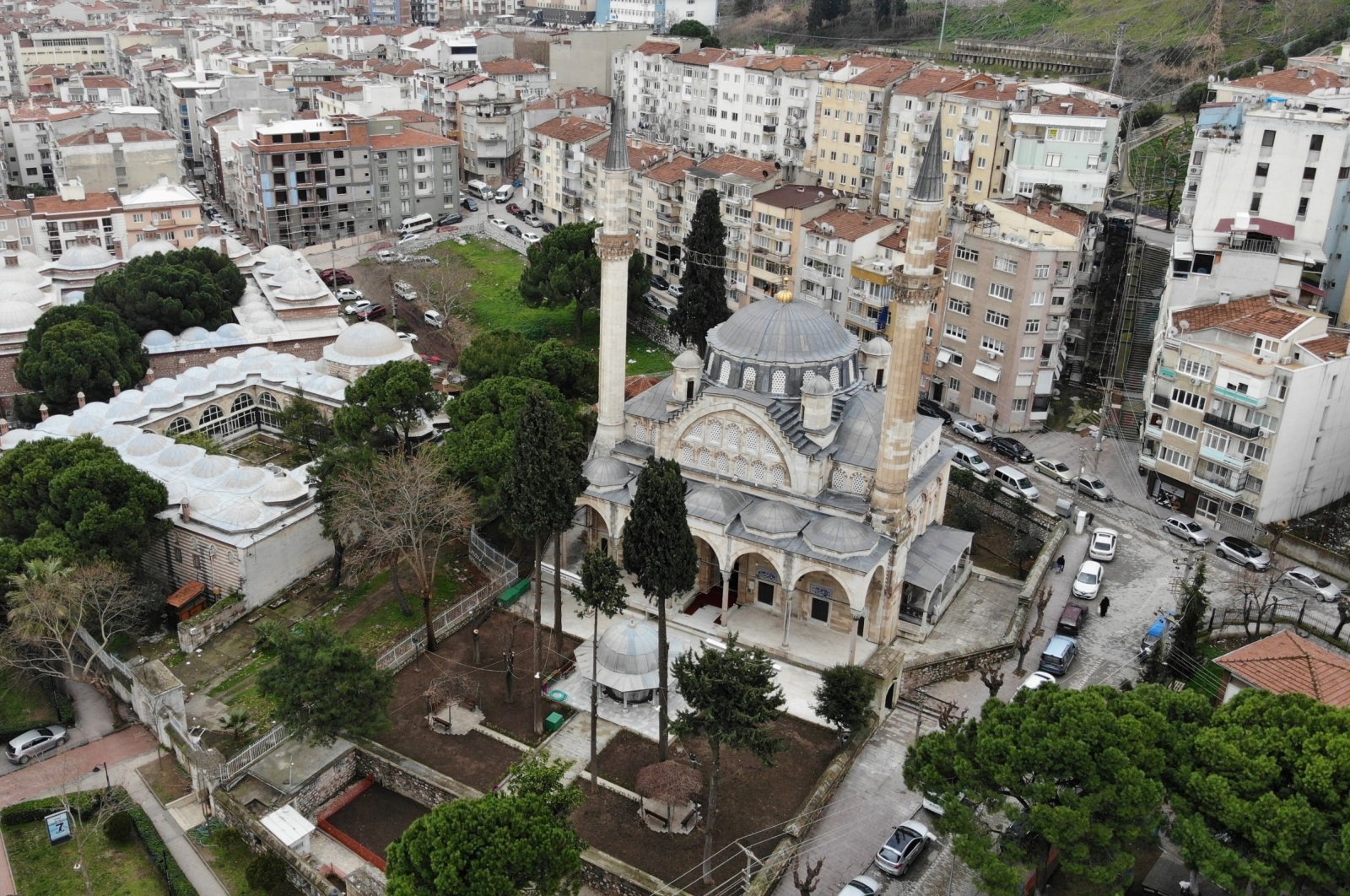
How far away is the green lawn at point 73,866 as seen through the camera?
29781 millimetres

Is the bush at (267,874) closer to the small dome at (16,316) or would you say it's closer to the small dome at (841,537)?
the small dome at (841,537)

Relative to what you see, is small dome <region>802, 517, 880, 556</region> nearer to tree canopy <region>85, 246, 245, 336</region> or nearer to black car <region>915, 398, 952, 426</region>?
black car <region>915, 398, 952, 426</region>

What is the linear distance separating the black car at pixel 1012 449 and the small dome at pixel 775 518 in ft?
64.0

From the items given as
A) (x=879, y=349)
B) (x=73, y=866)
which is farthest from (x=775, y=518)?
(x=73, y=866)

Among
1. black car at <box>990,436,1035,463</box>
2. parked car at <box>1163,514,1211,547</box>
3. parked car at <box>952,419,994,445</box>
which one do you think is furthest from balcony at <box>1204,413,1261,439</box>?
parked car at <box>952,419,994,445</box>

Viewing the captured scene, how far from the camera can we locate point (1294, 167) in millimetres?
54625

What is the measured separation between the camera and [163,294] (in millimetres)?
60188

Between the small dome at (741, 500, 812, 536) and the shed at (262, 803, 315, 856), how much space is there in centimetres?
→ 1660

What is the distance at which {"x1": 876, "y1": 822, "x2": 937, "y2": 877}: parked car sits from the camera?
2905 cm

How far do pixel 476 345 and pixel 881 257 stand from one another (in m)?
23.4

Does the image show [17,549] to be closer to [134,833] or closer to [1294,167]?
[134,833]

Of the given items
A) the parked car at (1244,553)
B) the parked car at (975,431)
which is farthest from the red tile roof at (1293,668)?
the parked car at (975,431)

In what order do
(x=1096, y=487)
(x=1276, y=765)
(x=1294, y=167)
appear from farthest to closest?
1. (x=1294, y=167)
2. (x=1096, y=487)
3. (x=1276, y=765)

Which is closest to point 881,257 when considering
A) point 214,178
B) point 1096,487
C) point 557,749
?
point 1096,487
